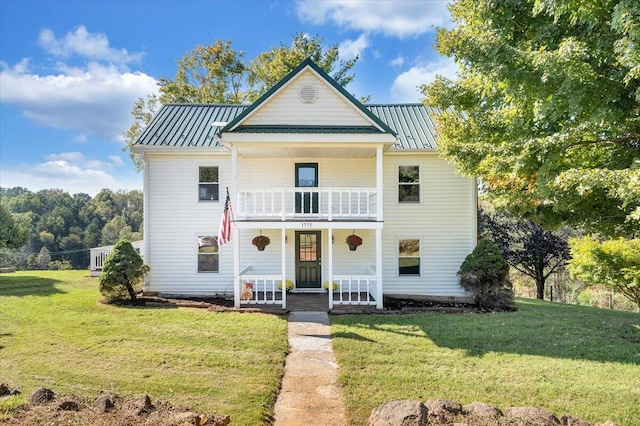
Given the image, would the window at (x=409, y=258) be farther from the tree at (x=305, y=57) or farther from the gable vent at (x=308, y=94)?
the tree at (x=305, y=57)

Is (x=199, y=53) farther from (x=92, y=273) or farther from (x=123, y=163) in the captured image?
(x=92, y=273)

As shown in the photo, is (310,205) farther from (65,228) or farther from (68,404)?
(65,228)

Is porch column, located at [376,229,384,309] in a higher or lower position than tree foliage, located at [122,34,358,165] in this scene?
lower

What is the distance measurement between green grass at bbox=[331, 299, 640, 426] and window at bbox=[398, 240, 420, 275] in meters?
3.25

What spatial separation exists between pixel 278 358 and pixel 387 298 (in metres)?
7.13

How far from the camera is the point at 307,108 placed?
12.3 metres

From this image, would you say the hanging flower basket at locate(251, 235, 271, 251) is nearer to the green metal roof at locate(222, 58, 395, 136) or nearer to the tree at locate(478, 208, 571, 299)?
the green metal roof at locate(222, 58, 395, 136)

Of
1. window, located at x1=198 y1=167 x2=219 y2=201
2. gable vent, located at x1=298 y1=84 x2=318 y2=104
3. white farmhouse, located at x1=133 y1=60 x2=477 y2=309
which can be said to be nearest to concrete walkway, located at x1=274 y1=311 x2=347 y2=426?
white farmhouse, located at x1=133 y1=60 x2=477 y2=309

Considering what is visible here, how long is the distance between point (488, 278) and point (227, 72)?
2281 centimetres

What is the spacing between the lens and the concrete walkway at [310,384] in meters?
5.05

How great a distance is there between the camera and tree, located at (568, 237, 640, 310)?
10984 mm

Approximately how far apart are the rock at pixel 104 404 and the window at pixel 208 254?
9.47m

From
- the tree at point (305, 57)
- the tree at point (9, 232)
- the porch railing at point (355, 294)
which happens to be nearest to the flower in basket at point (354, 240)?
the porch railing at point (355, 294)

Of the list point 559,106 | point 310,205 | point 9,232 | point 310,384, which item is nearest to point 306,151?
point 310,205
